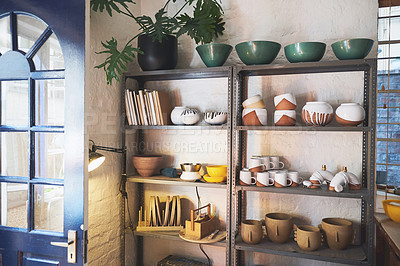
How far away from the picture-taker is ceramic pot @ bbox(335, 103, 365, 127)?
1.75 m

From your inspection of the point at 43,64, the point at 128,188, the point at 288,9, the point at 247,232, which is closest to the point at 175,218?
the point at 128,188

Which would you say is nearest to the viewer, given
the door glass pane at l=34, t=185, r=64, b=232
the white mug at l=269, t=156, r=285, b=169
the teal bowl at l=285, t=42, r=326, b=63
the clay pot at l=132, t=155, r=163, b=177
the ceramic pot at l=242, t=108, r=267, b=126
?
the door glass pane at l=34, t=185, r=64, b=232

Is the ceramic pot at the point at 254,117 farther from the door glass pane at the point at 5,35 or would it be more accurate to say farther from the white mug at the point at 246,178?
the door glass pane at the point at 5,35

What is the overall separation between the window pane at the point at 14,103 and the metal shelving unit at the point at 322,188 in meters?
1.17

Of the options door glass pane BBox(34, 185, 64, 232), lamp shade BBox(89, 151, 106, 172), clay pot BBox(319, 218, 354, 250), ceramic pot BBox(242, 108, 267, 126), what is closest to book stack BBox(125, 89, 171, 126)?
lamp shade BBox(89, 151, 106, 172)

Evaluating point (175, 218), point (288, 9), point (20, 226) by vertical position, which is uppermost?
point (288, 9)

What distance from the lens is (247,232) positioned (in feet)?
6.29

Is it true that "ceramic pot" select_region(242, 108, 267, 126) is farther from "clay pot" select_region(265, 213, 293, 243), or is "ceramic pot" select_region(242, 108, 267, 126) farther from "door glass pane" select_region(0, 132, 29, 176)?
"door glass pane" select_region(0, 132, 29, 176)

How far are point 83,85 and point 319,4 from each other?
1.65 meters

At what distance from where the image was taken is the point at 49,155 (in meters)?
1.52

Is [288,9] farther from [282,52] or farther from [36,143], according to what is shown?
[36,143]

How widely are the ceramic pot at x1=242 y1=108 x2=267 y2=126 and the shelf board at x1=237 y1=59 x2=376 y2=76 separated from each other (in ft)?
0.86

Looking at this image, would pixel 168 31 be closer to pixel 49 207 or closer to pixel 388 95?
pixel 49 207

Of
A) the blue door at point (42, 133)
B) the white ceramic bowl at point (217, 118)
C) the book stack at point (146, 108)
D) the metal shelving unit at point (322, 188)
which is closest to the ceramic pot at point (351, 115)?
the metal shelving unit at point (322, 188)
